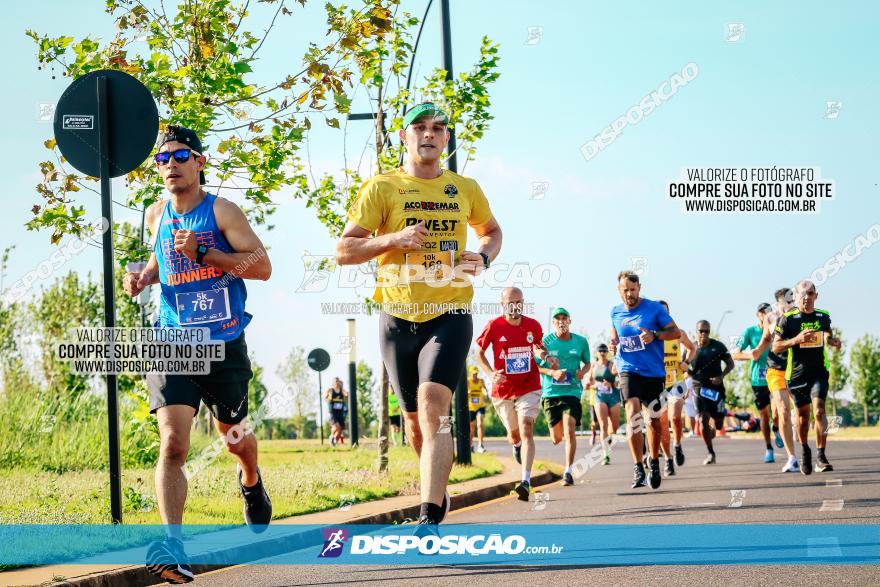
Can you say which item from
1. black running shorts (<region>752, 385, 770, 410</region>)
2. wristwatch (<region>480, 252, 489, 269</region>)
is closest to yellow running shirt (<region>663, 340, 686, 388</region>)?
black running shorts (<region>752, 385, 770, 410</region>)

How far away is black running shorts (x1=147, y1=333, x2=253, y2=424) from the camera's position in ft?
20.6

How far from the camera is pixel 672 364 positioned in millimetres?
16594

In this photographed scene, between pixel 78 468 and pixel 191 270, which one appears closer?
pixel 191 270

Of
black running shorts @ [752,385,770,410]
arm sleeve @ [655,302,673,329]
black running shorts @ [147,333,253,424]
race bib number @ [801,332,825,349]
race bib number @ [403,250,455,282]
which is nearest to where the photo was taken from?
black running shorts @ [147,333,253,424]

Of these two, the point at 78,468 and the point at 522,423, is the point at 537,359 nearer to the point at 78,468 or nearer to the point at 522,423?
the point at 522,423

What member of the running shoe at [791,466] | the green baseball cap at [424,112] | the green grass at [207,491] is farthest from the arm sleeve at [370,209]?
the running shoe at [791,466]

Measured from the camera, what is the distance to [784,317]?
13.7 m

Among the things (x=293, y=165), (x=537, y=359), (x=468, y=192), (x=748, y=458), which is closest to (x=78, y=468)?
(x=293, y=165)

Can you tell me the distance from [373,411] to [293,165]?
39.4m

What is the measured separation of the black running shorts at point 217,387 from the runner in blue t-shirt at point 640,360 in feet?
20.0

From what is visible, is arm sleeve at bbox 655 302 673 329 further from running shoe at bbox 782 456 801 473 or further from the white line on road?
running shoe at bbox 782 456 801 473

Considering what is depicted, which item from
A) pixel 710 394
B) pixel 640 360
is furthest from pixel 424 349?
pixel 710 394

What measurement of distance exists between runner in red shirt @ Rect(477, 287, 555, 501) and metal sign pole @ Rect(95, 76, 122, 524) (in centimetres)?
530

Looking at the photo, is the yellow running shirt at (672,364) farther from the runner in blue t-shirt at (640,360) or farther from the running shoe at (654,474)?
the running shoe at (654,474)
